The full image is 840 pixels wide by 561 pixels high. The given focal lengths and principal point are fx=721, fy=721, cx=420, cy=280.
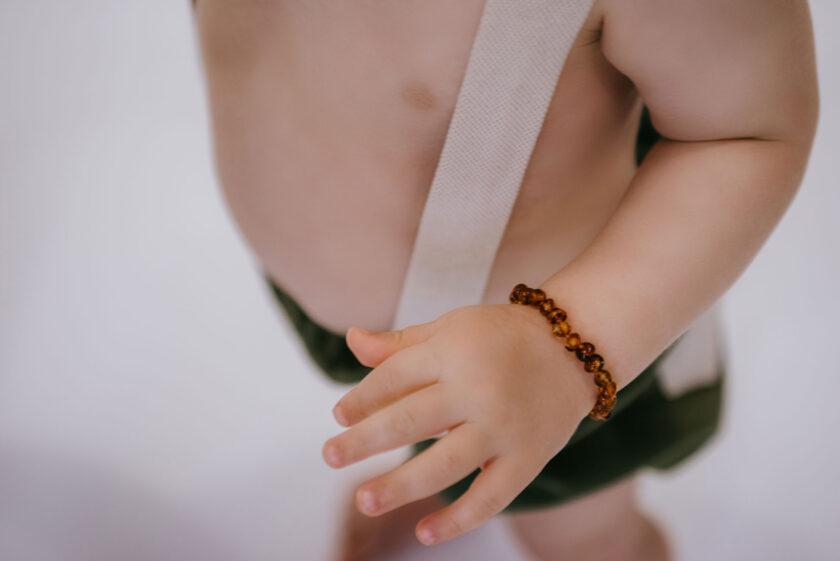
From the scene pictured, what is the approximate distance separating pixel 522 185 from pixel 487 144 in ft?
0.11

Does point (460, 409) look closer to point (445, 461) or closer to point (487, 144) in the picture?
point (445, 461)

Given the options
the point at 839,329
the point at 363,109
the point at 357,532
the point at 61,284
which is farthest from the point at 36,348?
the point at 839,329

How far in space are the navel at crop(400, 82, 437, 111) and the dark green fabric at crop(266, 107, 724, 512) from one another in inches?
7.4

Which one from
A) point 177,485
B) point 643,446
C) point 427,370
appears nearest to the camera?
point 427,370

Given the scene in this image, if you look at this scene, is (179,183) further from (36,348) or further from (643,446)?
(643,446)

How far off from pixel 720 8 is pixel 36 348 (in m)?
0.61

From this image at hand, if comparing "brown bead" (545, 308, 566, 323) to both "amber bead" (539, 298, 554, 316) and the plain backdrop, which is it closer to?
"amber bead" (539, 298, 554, 316)

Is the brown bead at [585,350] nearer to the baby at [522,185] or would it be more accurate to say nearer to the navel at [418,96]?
the baby at [522,185]

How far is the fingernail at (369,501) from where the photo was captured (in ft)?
0.84

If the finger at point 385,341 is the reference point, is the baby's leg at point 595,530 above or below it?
below

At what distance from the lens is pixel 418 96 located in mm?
309

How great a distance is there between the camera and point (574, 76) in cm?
30

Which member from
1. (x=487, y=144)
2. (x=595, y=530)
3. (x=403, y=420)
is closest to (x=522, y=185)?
(x=487, y=144)

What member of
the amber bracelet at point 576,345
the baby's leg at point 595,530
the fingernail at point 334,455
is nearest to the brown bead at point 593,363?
the amber bracelet at point 576,345
